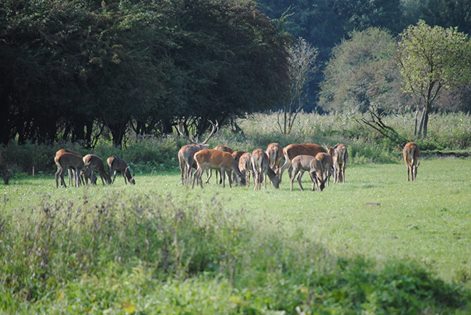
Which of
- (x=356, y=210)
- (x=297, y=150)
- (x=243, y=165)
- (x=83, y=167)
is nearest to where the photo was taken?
(x=356, y=210)

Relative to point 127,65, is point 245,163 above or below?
below

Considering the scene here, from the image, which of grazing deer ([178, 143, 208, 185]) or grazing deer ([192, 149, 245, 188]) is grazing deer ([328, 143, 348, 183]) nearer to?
grazing deer ([192, 149, 245, 188])

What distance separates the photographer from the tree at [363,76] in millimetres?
70875

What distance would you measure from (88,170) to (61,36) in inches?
324

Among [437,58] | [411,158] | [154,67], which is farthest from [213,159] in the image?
[437,58]

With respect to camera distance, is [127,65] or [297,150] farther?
[127,65]

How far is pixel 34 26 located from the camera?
32.6 metres

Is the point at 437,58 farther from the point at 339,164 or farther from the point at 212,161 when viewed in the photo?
the point at 212,161

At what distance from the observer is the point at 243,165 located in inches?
993

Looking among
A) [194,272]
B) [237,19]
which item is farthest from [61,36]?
[194,272]

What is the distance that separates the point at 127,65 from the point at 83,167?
28.8 feet

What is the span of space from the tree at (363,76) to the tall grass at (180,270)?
182 feet

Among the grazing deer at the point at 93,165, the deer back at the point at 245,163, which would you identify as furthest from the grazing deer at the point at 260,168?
the grazing deer at the point at 93,165

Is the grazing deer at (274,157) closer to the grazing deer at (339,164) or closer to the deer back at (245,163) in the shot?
the grazing deer at (339,164)
